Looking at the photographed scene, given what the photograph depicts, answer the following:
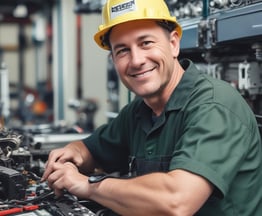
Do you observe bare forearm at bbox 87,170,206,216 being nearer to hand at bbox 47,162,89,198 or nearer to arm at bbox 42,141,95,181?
hand at bbox 47,162,89,198

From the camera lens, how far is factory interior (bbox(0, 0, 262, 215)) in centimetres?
191

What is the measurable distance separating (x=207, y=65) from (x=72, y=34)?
4.55m

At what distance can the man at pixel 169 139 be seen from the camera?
1.26 metres

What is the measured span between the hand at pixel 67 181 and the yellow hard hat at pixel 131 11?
A: 0.52 metres

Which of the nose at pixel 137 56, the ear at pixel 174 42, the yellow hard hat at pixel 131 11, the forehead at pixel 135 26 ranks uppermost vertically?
the yellow hard hat at pixel 131 11

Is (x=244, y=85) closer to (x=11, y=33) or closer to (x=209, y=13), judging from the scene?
(x=209, y=13)

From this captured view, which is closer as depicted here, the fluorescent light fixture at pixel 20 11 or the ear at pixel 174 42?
the ear at pixel 174 42

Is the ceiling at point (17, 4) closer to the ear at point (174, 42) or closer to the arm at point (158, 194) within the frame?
the ear at point (174, 42)

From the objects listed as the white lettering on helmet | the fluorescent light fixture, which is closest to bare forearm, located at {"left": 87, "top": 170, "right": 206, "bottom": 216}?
the white lettering on helmet

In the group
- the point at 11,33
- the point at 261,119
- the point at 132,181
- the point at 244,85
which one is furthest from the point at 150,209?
the point at 11,33

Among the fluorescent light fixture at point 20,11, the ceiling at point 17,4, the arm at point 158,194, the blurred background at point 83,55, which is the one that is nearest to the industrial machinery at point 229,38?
the blurred background at point 83,55

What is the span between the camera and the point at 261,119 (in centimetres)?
196

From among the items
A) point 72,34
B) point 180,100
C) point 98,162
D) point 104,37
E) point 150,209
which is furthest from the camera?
point 72,34

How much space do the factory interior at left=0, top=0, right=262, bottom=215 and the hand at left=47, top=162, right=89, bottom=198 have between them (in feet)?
0.42
